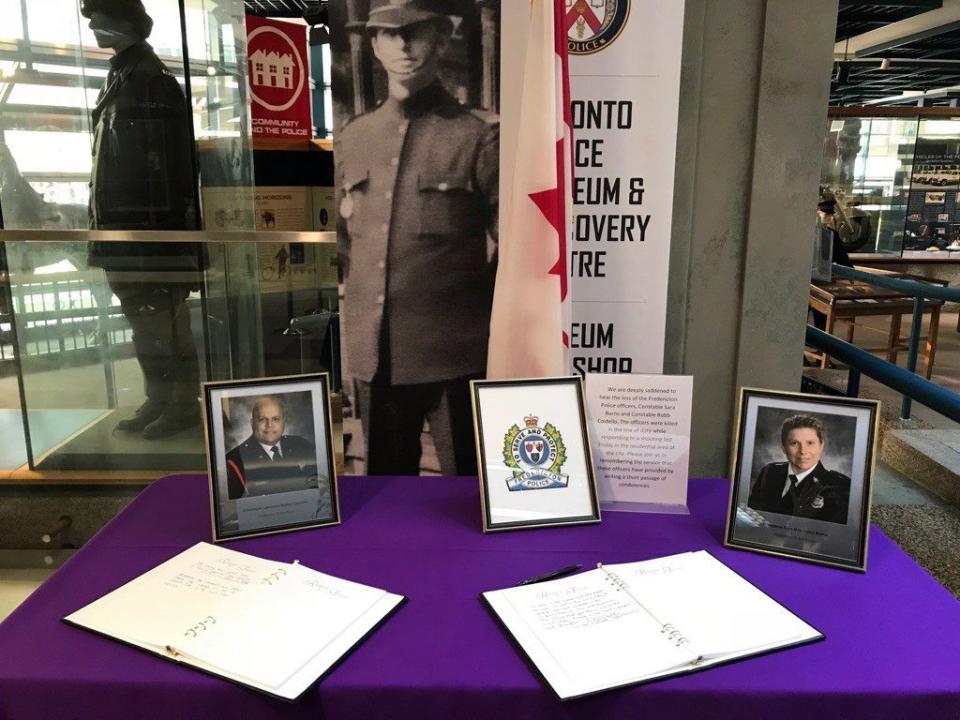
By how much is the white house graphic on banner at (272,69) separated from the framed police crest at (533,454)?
7.05 feet

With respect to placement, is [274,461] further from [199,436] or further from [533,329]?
[199,436]

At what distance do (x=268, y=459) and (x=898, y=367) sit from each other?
1.88m

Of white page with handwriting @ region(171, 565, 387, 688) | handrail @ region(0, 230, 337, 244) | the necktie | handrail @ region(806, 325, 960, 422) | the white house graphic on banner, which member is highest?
the white house graphic on banner

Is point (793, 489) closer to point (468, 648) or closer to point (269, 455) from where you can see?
point (468, 648)

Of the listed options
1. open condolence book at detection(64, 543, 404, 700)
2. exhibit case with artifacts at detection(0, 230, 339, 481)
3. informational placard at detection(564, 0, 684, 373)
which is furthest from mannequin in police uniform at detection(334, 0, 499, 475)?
open condolence book at detection(64, 543, 404, 700)

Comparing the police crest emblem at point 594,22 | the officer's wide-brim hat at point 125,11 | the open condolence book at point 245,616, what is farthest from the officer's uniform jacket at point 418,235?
the officer's wide-brim hat at point 125,11

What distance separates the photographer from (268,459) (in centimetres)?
132

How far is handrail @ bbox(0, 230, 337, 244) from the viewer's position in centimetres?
265

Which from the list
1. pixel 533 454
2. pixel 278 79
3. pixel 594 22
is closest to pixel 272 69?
pixel 278 79

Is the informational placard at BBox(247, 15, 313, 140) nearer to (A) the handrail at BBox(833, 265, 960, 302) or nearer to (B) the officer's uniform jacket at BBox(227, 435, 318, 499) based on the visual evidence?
(B) the officer's uniform jacket at BBox(227, 435, 318, 499)

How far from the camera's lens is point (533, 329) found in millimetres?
1701

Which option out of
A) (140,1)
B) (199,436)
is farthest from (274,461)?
(140,1)

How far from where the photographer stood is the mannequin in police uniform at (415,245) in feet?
6.28

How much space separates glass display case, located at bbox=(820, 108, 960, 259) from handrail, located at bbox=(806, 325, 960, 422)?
554 cm
